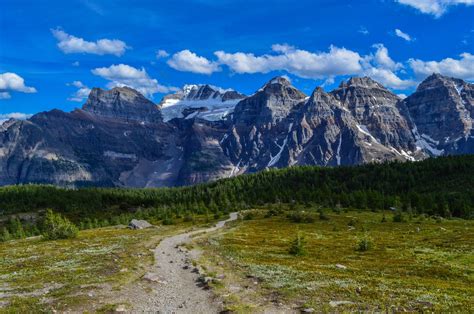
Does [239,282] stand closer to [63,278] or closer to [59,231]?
[63,278]

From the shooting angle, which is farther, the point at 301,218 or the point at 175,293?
the point at 301,218

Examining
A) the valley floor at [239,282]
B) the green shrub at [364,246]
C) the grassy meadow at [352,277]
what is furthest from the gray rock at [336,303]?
the green shrub at [364,246]

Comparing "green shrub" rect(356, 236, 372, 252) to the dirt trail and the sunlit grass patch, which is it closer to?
the dirt trail

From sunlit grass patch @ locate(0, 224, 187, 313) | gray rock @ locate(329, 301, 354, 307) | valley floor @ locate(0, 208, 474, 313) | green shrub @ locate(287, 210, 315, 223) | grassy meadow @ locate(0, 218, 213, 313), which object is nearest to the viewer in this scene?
gray rock @ locate(329, 301, 354, 307)

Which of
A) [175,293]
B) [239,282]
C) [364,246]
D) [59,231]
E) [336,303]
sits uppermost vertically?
[336,303]

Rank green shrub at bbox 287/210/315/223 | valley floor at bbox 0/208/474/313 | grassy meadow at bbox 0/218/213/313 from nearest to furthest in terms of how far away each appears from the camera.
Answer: valley floor at bbox 0/208/474/313, grassy meadow at bbox 0/218/213/313, green shrub at bbox 287/210/315/223

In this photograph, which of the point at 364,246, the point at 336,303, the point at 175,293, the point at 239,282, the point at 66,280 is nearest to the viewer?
the point at 336,303

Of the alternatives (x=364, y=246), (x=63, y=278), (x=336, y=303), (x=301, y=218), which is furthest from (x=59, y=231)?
(x=336, y=303)

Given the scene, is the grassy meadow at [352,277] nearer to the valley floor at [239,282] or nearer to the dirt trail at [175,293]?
the valley floor at [239,282]

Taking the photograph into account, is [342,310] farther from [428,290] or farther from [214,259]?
[214,259]

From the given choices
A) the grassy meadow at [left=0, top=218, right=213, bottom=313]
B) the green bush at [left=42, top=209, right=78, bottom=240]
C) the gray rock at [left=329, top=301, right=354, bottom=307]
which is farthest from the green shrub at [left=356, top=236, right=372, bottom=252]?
the green bush at [left=42, top=209, right=78, bottom=240]

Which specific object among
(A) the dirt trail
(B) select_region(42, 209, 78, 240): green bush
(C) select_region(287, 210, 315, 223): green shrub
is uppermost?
(A) the dirt trail

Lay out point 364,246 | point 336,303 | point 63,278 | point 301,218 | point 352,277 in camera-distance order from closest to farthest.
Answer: point 336,303 → point 352,277 → point 63,278 → point 364,246 → point 301,218

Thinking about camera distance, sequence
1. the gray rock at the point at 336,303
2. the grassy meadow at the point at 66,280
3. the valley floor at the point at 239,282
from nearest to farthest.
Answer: the gray rock at the point at 336,303 < the valley floor at the point at 239,282 < the grassy meadow at the point at 66,280
